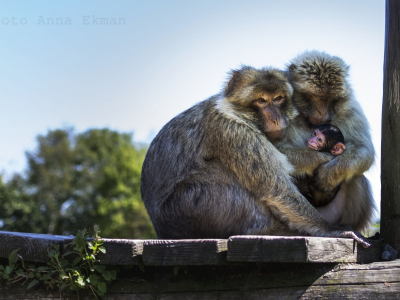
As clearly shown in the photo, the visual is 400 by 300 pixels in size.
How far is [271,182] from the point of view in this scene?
322cm

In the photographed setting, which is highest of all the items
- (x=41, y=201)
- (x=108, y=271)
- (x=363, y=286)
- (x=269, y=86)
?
(x=269, y=86)

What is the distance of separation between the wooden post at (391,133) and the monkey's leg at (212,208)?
0.92 metres

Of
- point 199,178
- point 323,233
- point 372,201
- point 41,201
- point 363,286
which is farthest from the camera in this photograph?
point 41,201

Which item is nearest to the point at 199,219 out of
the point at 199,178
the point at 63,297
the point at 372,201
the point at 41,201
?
the point at 199,178

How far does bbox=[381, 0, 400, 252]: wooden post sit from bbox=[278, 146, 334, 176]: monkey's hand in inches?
18.9

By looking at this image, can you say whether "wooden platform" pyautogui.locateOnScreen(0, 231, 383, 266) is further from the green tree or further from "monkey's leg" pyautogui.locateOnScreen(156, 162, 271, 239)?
the green tree

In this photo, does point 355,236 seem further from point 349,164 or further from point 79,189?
point 79,189

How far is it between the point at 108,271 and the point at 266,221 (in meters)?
1.31

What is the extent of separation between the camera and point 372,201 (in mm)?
3771

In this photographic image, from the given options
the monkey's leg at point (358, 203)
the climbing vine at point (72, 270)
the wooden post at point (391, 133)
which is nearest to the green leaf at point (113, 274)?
the climbing vine at point (72, 270)

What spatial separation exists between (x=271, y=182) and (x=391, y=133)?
1009 millimetres

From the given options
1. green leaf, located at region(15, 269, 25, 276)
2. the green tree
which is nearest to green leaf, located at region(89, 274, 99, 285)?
green leaf, located at region(15, 269, 25, 276)

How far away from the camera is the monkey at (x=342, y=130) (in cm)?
354

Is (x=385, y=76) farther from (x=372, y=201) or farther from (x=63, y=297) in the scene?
(x=63, y=297)
